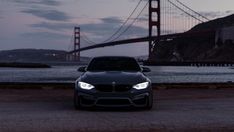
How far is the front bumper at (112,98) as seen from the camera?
12125 mm

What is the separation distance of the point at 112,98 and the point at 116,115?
45 centimetres

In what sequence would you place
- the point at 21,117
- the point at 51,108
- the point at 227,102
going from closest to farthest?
the point at 21,117 < the point at 51,108 < the point at 227,102

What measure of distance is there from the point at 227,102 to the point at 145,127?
6038 mm

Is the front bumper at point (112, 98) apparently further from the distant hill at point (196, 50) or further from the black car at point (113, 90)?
the distant hill at point (196, 50)

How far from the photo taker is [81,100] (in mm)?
12383

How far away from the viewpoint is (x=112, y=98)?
39.9 feet

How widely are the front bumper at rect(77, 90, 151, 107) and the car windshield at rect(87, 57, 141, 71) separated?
4.41ft

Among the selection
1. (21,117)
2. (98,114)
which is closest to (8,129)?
(21,117)

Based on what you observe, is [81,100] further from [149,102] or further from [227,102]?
[227,102]

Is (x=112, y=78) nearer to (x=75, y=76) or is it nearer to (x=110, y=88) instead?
(x=110, y=88)

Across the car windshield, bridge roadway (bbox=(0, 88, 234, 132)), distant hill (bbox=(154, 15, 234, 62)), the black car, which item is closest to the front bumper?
the black car

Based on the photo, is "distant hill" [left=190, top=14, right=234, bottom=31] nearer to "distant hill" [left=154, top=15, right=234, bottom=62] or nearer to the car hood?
"distant hill" [left=154, top=15, right=234, bottom=62]

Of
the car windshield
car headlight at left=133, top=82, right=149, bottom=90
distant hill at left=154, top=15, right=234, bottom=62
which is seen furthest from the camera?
distant hill at left=154, top=15, right=234, bottom=62

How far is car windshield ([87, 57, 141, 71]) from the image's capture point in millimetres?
13502
